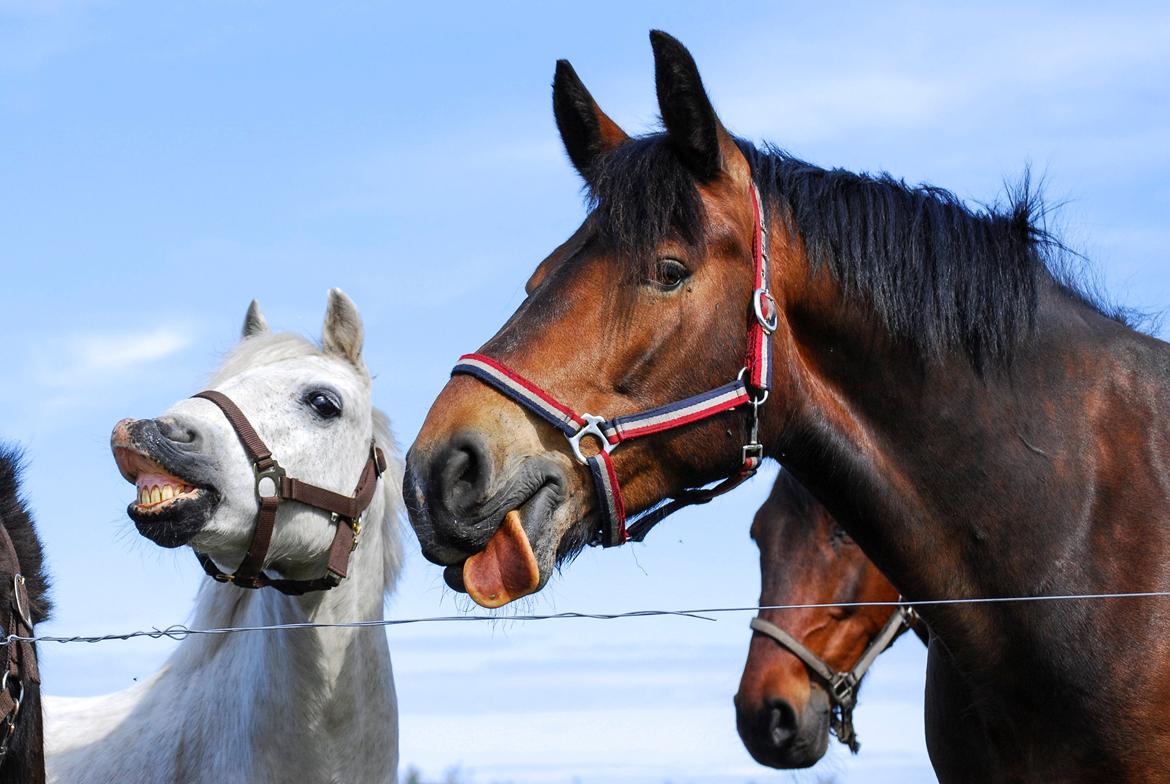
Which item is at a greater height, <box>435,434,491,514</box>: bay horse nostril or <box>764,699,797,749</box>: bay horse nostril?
<box>435,434,491,514</box>: bay horse nostril

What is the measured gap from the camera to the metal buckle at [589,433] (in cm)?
309

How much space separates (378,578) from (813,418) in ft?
7.85

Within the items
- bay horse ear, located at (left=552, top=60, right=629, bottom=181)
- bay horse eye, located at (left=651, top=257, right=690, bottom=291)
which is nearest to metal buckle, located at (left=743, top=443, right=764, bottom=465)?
bay horse eye, located at (left=651, top=257, right=690, bottom=291)

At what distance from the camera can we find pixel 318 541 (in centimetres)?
466

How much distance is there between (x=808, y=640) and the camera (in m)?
5.74

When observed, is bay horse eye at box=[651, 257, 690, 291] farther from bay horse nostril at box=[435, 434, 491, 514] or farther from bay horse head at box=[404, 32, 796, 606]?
bay horse nostril at box=[435, 434, 491, 514]

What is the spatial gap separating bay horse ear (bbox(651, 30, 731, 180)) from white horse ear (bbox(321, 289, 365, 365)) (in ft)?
7.65

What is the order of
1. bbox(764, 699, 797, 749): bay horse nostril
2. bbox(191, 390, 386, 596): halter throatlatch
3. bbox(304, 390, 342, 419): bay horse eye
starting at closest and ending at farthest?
bbox(191, 390, 386, 596): halter throatlatch
bbox(304, 390, 342, 419): bay horse eye
bbox(764, 699, 797, 749): bay horse nostril

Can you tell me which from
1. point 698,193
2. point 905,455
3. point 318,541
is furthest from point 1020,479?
point 318,541

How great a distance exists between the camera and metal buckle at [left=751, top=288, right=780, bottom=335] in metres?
3.16

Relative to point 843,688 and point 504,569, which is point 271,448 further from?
point 843,688

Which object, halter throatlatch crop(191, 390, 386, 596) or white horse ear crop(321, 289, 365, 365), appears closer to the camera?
halter throatlatch crop(191, 390, 386, 596)

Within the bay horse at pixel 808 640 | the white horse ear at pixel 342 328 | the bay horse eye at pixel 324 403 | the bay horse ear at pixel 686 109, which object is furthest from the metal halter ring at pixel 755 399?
the bay horse at pixel 808 640

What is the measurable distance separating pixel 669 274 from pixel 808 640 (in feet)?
10.00
